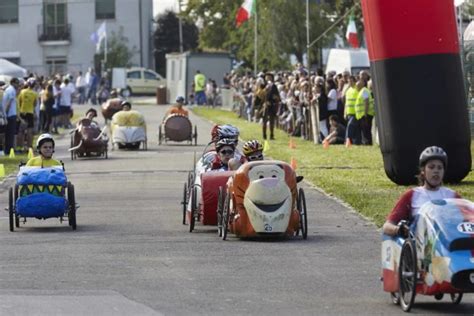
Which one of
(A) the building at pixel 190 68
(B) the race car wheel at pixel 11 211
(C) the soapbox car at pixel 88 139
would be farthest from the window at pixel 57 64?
(B) the race car wheel at pixel 11 211

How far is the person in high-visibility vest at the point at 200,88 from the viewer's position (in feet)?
238

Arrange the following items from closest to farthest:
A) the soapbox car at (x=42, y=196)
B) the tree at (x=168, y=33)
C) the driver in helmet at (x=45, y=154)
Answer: the soapbox car at (x=42, y=196) → the driver in helmet at (x=45, y=154) → the tree at (x=168, y=33)

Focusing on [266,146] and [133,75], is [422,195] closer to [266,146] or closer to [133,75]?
[266,146]

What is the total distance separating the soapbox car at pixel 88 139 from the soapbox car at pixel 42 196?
15230 mm

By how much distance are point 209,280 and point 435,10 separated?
10.7 metres

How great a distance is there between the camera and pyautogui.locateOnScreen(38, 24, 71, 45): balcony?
9800 centimetres

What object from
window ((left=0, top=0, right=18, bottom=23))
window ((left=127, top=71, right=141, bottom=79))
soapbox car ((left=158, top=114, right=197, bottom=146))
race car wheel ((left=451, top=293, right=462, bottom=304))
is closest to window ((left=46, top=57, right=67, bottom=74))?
window ((left=0, top=0, right=18, bottom=23))

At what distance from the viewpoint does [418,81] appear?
23297mm

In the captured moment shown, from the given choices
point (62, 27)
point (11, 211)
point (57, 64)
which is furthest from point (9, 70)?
point (62, 27)

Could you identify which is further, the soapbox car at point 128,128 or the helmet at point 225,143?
the soapbox car at point 128,128

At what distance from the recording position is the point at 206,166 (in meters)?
18.9

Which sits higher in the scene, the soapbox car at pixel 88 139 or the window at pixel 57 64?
the window at pixel 57 64

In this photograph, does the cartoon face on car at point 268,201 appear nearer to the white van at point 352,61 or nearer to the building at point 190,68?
the white van at point 352,61

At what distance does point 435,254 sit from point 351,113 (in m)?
24.6
